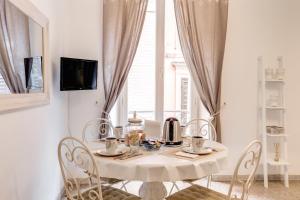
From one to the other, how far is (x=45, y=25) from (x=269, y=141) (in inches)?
127

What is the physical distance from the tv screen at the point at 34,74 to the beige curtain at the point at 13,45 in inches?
2.8

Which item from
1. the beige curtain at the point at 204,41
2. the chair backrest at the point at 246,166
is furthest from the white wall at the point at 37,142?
the beige curtain at the point at 204,41

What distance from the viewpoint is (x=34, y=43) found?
7.08ft

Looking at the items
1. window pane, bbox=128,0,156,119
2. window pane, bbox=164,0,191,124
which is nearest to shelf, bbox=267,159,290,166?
window pane, bbox=164,0,191,124

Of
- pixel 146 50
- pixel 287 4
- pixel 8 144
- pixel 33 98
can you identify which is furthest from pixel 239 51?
pixel 8 144

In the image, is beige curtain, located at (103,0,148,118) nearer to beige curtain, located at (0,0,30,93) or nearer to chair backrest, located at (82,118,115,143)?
chair backrest, located at (82,118,115,143)

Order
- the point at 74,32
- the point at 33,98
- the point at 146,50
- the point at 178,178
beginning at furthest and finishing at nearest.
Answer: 1. the point at 146,50
2. the point at 74,32
3. the point at 33,98
4. the point at 178,178

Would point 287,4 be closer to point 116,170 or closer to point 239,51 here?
point 239,51

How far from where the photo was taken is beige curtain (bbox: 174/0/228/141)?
3.60 meters

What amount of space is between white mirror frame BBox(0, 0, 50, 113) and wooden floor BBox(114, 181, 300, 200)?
168cm

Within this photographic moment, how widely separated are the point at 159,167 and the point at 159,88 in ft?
7.19

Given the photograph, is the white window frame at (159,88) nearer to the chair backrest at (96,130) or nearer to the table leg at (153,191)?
the chair backrest at (96,130)

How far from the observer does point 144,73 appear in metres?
3.80

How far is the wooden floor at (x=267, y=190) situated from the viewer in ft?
10.6
